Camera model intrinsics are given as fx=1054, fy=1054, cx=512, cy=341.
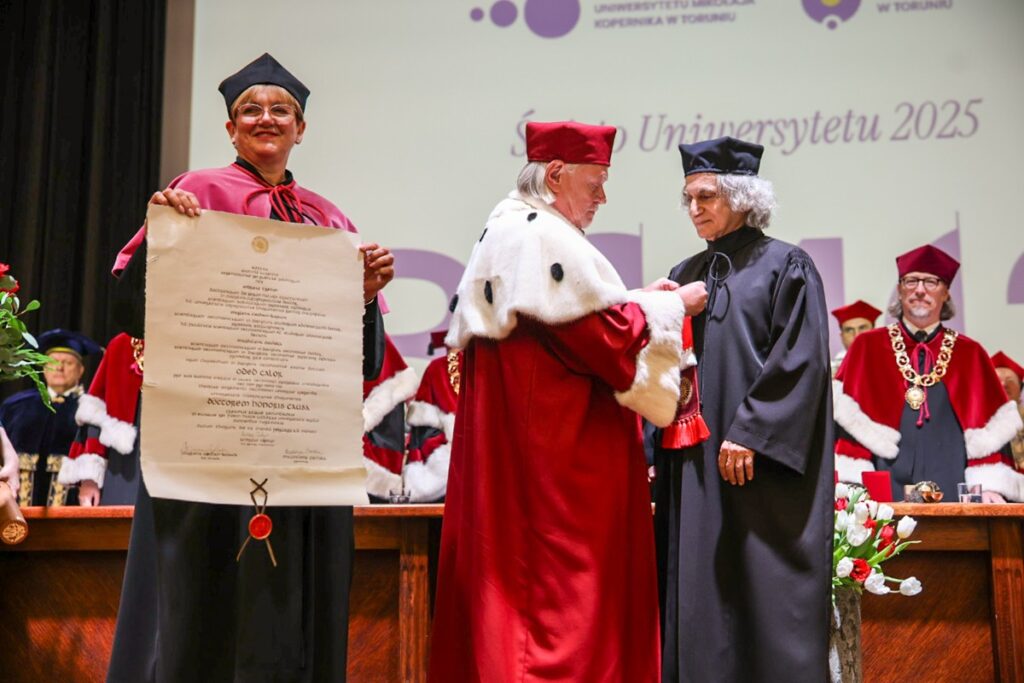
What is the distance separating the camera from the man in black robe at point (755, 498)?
2961 mm

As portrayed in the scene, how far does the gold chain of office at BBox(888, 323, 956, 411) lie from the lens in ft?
18.0

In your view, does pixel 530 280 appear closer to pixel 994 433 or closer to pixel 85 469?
pixel 994 433

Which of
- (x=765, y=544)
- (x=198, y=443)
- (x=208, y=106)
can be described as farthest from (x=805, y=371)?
(x=208, y=106)

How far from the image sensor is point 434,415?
653 cm

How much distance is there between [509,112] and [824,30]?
200cm

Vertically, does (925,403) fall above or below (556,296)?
below

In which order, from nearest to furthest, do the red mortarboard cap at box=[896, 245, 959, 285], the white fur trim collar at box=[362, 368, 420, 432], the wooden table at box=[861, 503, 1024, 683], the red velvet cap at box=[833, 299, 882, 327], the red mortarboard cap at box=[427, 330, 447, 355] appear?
the wooden table at box=[861, 503, 1024, 683] → the red mortarboard cap at box=[896, 245, 959, 285] → the white fur trim collar at box=[362, 368, 420, 432] → the red velvet cap at box=[833, 299, 882, 327] → the red mortarboard cap at box=[427, 330, 447, 355]

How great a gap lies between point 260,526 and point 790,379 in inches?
62.1

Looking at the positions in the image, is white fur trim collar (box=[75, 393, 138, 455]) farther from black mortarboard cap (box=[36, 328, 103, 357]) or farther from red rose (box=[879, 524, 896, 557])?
A: red rose (box=[879, 524, 896, 557])

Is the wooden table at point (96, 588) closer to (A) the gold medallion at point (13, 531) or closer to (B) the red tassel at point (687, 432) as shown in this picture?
(A) the gold medallion at point (13, 531)

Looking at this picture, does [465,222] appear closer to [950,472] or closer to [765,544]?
[950,472]

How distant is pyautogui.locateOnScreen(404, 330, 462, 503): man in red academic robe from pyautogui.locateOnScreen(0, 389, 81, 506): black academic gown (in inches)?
78.4

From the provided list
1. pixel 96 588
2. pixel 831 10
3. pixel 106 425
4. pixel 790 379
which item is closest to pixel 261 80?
pixel 790 379

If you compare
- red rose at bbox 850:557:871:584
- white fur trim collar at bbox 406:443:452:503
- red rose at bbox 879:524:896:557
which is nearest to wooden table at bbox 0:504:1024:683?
red rose at bbox 879:524:896:557
